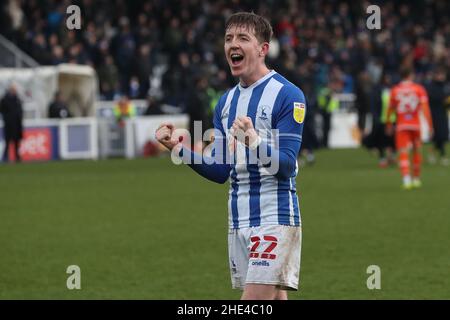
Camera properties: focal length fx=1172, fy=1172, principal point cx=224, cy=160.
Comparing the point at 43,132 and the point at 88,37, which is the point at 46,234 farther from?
the point at 88,37

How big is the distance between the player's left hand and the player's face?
1.85 feet

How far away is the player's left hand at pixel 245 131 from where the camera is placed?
239 inches

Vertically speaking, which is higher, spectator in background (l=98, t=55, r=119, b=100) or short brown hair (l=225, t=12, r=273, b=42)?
spectator in background (l=98, t=55, r=119, b=100)

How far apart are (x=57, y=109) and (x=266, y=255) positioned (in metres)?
24.9

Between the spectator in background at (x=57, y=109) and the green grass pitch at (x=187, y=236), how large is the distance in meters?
6.29

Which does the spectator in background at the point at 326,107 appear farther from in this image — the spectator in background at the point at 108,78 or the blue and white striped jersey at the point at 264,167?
the blue and white striped jersey at the point at 264,167

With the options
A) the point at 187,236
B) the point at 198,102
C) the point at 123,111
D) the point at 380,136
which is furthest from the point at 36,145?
the point at 187,236

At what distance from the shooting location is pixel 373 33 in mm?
42312

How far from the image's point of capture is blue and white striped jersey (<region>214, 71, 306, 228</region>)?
21.4 ft

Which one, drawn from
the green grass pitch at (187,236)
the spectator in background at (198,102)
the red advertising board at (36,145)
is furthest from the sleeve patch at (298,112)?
the red advertising board at (36,145)

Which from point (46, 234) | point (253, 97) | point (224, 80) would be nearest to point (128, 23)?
point (224, 80)

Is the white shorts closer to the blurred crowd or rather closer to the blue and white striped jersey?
the blue and white striped jersey

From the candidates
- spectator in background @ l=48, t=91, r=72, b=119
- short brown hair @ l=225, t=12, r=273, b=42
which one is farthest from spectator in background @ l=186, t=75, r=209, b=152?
short brown hair @ l=225, t=12, r=273, b=42
